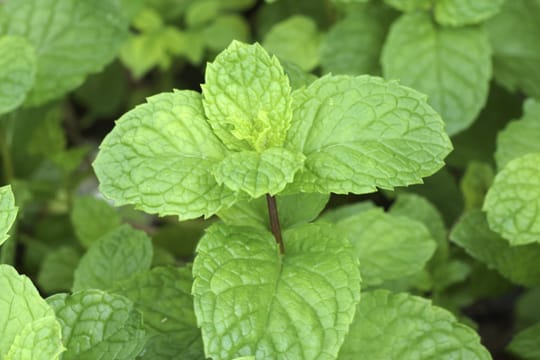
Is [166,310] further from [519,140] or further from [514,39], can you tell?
[514,39]

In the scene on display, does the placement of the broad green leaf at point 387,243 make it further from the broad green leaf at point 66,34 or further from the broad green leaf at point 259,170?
the broad green leaf at point 66,34

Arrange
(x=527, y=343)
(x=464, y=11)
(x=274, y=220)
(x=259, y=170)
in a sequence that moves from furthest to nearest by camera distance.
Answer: (x=464, y=11) < (x=527, y=343) < (x=274, y=220) < (x=259, y=170)

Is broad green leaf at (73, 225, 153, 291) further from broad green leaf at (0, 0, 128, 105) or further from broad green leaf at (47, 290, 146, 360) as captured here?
broad green leaf at (0, 0, 128, 105)

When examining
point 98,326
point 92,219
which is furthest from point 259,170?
point 92,219

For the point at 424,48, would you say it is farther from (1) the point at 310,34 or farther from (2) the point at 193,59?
(2) the point at 193,59

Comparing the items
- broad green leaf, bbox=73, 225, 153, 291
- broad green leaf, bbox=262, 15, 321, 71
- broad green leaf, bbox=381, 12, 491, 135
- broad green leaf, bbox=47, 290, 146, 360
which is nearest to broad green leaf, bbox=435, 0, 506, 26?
broad green leaf, bbox=381, 12, 491, 135
